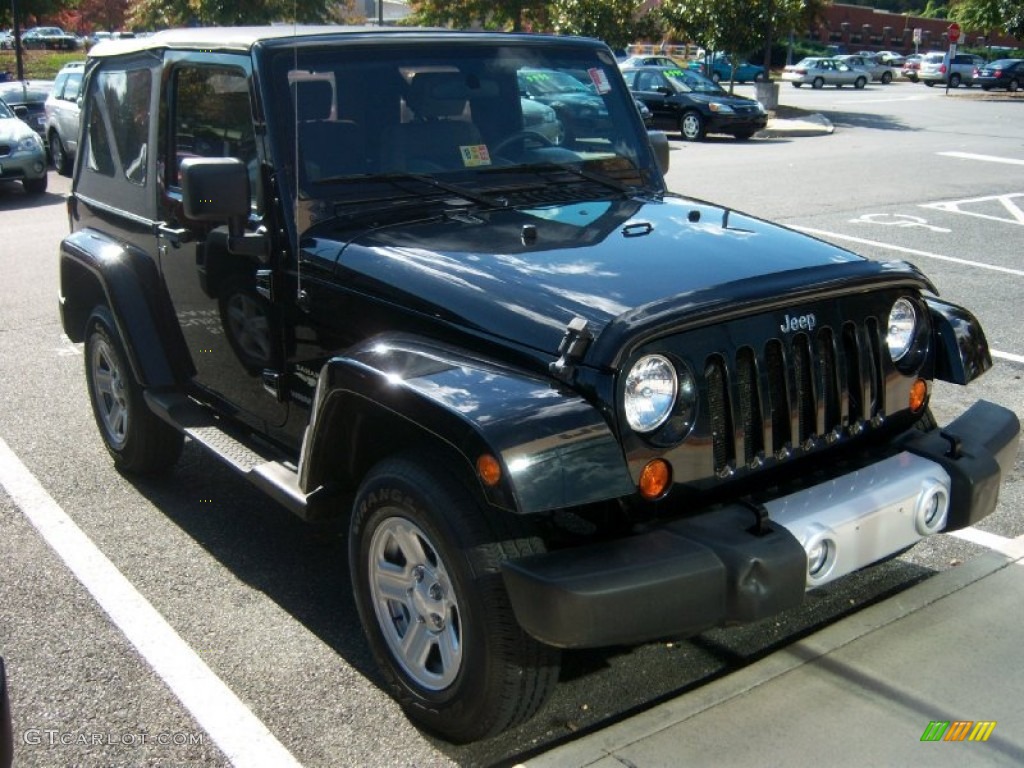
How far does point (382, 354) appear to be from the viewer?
3.44 metres

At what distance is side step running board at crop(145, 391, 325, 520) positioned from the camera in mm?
3846

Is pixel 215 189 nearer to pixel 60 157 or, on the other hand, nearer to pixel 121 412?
pixel 121 412

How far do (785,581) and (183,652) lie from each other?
207cm

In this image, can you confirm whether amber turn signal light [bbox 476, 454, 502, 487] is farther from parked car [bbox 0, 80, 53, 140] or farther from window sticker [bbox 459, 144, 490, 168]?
parked car [bbox 0, 80, 53, 140]

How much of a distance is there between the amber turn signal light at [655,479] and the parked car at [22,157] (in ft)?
47.7

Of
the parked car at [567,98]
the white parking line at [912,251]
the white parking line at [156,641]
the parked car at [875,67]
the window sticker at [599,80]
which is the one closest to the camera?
the white parking line at [156,641]

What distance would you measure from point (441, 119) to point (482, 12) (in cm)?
2911

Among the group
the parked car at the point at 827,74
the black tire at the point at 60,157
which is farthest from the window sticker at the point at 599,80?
the parked car at the point at 827,74

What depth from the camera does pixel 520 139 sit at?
456 centimetres

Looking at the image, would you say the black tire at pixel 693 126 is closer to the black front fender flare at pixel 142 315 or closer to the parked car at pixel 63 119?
the parked car at pixel 63 119

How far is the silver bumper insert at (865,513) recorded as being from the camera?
3189 mm

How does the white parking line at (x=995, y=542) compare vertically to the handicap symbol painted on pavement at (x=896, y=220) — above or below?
above

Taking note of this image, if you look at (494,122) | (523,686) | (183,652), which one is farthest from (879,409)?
(183,652)

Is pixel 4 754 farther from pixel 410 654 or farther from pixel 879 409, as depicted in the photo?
pixel 879 409
